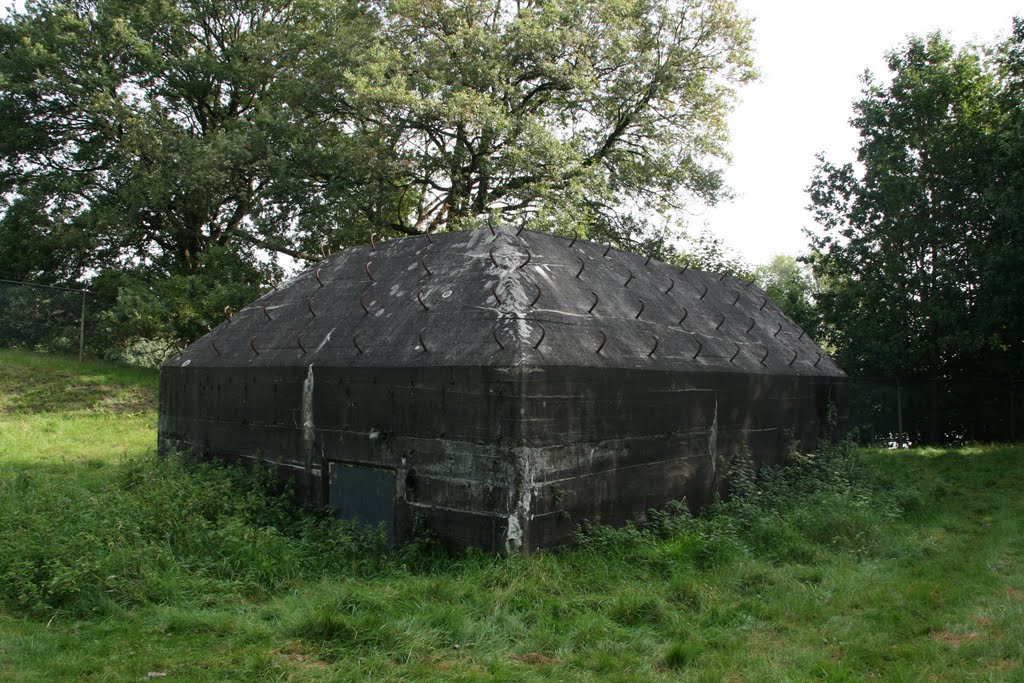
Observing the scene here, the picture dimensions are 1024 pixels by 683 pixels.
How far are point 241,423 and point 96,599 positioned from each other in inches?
140

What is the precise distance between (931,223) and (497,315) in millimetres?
13952

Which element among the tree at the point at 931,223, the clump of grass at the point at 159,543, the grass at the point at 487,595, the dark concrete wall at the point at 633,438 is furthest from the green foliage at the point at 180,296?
the tree at the point at 931,223

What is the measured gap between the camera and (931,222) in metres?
16.9

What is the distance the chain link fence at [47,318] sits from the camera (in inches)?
692

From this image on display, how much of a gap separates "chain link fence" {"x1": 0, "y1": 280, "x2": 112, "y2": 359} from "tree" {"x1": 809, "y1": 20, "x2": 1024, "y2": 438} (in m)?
17.8

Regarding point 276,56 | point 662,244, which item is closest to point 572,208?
point 662,244

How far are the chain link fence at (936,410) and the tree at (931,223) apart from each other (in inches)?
15.2

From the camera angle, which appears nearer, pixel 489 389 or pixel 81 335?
pixel 489 389

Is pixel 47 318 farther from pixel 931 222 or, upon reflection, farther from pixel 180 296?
pixel 931 222

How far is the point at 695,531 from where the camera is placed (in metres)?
7.11

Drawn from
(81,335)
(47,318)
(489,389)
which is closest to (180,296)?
(81,335)

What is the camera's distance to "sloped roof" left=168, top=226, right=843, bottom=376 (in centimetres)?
688

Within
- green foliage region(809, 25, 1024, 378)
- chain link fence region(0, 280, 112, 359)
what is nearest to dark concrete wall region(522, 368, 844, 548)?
green foliage region(809, 25, 1024, 378)

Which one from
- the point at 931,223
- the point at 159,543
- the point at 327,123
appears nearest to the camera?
the point at 159,543
